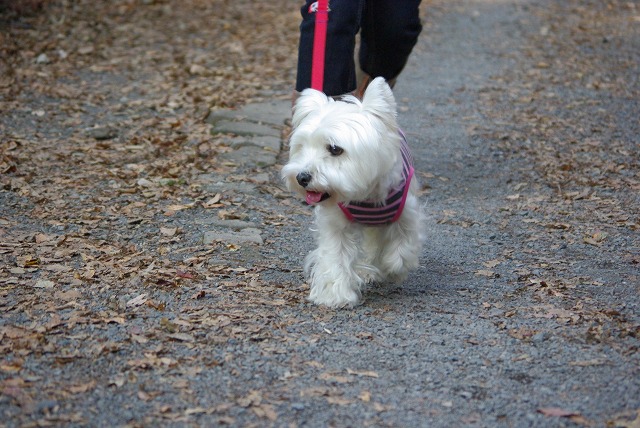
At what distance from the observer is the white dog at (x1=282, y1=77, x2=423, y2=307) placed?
3787mm

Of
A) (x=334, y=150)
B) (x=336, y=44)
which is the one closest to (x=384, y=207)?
(x=334, y=150)

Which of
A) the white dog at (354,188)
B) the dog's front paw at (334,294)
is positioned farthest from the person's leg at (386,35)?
the dog's front paw at (334,294)

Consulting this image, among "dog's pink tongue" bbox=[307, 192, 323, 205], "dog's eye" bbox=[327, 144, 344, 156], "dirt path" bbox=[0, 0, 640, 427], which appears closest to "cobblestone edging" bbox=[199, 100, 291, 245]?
"dirt path" bbox=[0, 0, 640, 427]

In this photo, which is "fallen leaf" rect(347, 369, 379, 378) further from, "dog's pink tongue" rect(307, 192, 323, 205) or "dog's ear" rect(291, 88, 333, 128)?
"dog's ear" rect(291, 88, 333, 128)

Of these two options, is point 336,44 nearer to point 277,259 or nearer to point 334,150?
point 334,150

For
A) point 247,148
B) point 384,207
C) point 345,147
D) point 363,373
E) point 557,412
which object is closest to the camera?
point 557,412

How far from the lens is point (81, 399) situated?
10.1 ft

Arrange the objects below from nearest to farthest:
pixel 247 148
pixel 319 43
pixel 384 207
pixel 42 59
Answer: pixel 384 207 → pixel 319 43 → pixel 247 148 → pixel 42 59

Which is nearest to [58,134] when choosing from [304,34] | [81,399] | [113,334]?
[304,34]

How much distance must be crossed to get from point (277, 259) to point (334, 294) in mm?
792

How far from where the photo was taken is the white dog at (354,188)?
12.4 feet

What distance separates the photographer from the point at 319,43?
4.61 metres

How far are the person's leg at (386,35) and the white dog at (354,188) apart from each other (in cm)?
123

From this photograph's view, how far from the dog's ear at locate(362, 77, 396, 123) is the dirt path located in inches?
39.2
